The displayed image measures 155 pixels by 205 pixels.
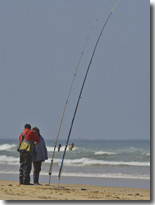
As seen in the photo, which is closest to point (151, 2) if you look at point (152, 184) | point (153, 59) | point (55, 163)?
point (153, 59)

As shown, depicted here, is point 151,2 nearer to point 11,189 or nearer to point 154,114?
point 154,114

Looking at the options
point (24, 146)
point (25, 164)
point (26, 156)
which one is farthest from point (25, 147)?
point (25, 164)

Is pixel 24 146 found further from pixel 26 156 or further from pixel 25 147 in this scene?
pixel 26 156

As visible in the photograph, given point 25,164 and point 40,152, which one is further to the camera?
point 40,152

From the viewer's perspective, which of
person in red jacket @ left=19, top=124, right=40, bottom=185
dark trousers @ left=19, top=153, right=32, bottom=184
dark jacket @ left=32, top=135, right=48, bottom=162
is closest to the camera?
person in red jacket @ left=19, top=124, right=40, bottom=185

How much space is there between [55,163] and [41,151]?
860cm

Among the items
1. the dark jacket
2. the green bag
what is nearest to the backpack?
the green bag

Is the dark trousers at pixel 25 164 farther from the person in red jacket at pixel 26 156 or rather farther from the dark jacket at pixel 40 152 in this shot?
the dark jacket at pixel 40 152

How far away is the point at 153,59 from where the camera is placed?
7000mm

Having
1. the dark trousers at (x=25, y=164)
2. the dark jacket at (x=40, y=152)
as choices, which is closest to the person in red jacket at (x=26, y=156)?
the dark trousers at (x=25, y=164)

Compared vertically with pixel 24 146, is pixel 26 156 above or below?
below

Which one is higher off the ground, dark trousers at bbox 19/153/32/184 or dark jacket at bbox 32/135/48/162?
dark jacket at bbox 32/135/48/162

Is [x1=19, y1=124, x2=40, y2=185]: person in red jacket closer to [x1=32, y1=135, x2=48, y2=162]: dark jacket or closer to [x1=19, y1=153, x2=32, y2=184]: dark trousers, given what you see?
[x1=19, y1=153, x2=32, y2=184]: dark trousers

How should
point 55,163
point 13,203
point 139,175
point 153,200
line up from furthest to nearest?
1. point 55,163
2. point 139,175
3. point 153,200
4. point 13,203
